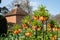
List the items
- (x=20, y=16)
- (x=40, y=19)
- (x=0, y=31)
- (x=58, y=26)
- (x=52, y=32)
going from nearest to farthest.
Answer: (x=40, y=19), (x=52, y=32), (x=58, y=26), (x=0, y=31), (x=20, y=16)

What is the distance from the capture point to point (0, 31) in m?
18.0

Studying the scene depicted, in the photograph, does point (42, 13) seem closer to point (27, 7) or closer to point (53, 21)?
point (53, 21)

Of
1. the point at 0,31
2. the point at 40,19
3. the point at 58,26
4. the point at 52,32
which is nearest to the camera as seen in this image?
the point at 40,19

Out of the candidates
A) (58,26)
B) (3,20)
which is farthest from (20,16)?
(58,26)

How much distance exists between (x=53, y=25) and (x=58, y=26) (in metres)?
0.37

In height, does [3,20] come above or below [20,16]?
above

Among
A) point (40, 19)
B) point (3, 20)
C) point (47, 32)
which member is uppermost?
point (40, 19)

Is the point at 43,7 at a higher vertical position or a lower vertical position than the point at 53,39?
higher

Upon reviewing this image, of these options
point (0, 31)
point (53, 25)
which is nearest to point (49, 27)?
→ point (53, 25)

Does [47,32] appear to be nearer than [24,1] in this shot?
Yes

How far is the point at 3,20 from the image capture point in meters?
18.7


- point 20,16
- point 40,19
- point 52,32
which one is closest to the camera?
point 40,19

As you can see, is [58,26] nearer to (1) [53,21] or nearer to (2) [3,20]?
(1) [53,21]

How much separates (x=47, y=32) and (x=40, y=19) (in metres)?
1.04
